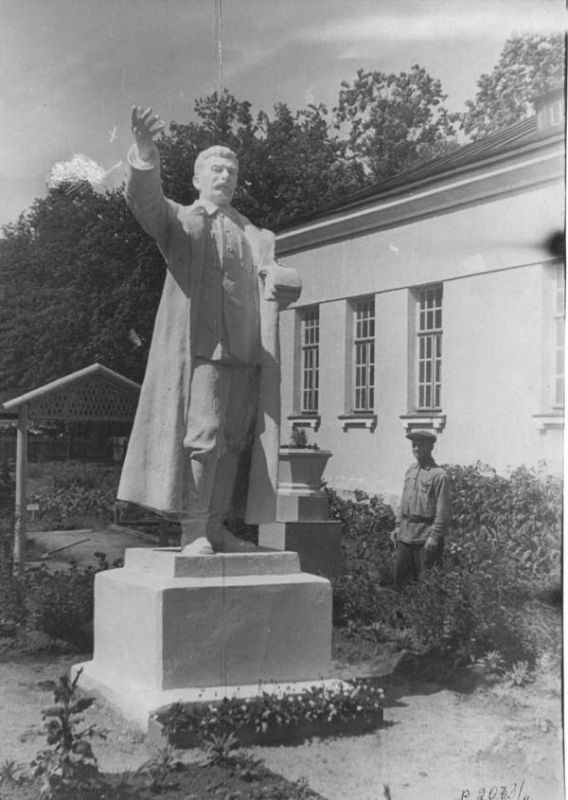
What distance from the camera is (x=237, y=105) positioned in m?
5.97

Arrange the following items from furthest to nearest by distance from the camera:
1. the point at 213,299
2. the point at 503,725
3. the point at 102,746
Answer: the point at 503,725
the point at 213,299
the point at 102,746

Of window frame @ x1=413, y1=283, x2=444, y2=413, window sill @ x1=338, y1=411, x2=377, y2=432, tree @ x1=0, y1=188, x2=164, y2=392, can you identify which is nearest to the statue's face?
tree @ x1=0, y1=188, x2=164, y2=392

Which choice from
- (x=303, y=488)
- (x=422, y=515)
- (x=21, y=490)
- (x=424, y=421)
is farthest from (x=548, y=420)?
Answer: (x=21, y=490)

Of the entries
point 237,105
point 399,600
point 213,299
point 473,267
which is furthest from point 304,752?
point 473,267

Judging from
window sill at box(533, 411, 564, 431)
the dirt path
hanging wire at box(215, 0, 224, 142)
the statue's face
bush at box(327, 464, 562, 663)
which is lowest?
the dirt path

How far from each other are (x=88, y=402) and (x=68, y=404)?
0.54ft

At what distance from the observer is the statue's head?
4.89 m

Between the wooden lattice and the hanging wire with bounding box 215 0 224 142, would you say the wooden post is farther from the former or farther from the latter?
the hanging wire with bounding box 215 0 224 142

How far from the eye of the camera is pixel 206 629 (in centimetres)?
442

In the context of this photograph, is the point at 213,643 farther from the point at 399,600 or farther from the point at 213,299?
the point at 399,600

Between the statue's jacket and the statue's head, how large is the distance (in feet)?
0.41

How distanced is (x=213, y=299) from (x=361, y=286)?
452 centimetres

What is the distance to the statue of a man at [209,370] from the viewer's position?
4.67 metres

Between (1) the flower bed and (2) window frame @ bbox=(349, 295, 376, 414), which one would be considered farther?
(2) window frame @ bbox=(349, 295, 376, 414)
